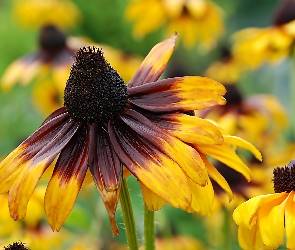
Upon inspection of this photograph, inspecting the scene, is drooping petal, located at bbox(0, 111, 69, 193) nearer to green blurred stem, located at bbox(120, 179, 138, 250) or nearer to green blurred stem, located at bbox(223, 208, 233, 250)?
green blurred stem, located at bbox(120, 179, 138, 250)

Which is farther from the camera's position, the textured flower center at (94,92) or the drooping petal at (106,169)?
the textured flower center at (94,92)

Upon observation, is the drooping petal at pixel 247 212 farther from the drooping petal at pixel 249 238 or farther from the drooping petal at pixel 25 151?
the drooping petal at pixel 25 151

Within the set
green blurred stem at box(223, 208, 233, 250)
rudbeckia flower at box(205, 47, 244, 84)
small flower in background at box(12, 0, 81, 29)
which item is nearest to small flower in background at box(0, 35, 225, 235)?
green blurred stem at box(223, 208, 233, 250)

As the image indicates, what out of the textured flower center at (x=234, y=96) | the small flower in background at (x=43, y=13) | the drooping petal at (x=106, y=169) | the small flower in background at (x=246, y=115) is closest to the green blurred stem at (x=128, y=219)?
the drooping petal at (x=106, y=169)

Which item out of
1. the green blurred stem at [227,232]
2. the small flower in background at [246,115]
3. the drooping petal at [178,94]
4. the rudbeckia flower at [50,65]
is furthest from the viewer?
the rudbeckia flower at [50,65]

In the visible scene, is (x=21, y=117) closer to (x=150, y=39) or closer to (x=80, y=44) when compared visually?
(x=80, y=44)

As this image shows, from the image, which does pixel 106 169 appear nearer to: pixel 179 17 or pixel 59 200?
pixel 59 200

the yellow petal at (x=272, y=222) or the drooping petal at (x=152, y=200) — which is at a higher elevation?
the drooping petal at (x=152, y=200)
